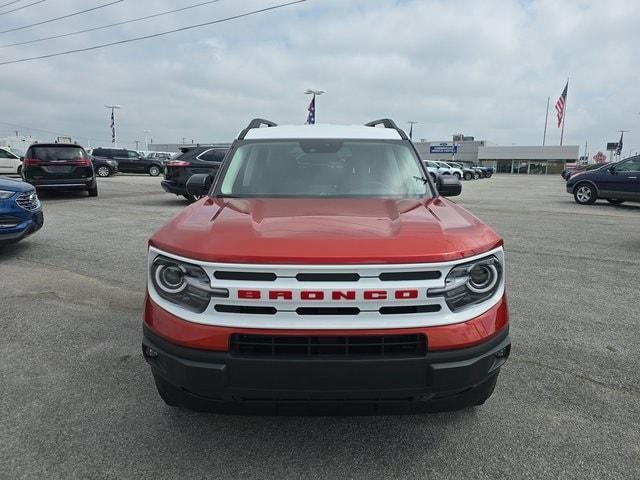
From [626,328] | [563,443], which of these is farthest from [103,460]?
[626,328]

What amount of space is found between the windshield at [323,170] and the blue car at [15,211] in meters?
4.33

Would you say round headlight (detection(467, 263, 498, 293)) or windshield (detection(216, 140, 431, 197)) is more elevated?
windshield (detection(216, 140, 431, 197))

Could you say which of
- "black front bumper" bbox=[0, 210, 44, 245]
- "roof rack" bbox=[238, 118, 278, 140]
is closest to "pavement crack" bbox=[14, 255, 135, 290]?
"black front bumper" bbox=[0, 210, 44, 245]

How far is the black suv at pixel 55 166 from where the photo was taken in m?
13.6

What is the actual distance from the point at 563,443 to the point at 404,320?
1.33 metres

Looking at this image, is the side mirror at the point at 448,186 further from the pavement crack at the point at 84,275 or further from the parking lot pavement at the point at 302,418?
the pavement crack at the point at 84,275

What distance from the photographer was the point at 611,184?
1452 cm

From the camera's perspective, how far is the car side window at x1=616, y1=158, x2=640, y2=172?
1392 cm

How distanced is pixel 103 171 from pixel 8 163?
257 inches

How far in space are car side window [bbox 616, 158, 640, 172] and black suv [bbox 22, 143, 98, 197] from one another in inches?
659

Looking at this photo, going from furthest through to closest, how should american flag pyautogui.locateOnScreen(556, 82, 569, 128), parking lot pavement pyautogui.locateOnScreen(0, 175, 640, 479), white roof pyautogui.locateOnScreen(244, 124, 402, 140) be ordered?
american flag pyautogui.locateOnScreen(556, 82, 569, 128) → white roof pyautogui.locateOnScreen(244, 124, 402, 140) → parking lot pavement pyautogui.locateOnScreen(0, 175, 640, 479)

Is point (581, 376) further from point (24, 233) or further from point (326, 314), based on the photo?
point (24, 233)

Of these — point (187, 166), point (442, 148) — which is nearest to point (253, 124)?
point (187, 166)

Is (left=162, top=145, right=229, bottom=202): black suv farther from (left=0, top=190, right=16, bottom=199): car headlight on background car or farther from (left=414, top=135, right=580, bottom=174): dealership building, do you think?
(left=414, top=135, right=580, bottom=174): dealership building
